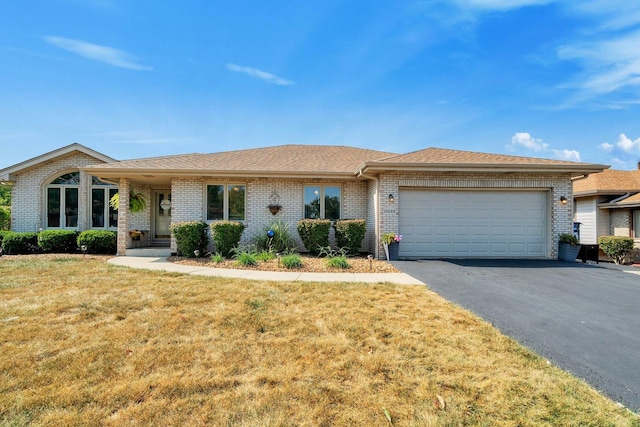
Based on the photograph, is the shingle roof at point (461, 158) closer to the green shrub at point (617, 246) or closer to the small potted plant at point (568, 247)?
the small potted plant at point (568, 247)

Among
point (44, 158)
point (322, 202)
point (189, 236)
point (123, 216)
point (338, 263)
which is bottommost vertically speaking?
point (338, 263)

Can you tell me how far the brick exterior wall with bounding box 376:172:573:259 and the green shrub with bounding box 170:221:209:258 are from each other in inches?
237

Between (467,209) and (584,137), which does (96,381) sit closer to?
(467,209)

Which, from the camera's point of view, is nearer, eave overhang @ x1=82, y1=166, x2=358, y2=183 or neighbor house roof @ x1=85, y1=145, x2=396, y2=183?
eave overhang @ x1=82, y1=166, x2=358, y2=183

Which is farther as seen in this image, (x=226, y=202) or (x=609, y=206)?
(x=609, y=206)

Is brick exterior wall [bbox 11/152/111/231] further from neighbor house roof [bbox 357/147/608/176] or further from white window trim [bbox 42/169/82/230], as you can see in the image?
neighbor house roof [bbox 357/147/608/176]

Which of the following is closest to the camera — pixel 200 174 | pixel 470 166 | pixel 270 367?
pixel 270 367

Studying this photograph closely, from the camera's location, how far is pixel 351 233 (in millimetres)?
9453

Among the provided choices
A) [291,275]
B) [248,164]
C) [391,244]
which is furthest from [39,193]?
[391,244]

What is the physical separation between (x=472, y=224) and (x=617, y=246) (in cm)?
614

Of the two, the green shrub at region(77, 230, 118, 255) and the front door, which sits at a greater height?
the front door

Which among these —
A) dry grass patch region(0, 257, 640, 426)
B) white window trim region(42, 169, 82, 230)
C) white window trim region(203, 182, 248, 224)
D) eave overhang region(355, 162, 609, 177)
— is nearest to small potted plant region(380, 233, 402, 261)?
eave overhang region(355, 162, 609, 177)

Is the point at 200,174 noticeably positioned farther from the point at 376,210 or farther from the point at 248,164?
the point at 376,210

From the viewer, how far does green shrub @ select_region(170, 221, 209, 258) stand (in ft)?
30.5
